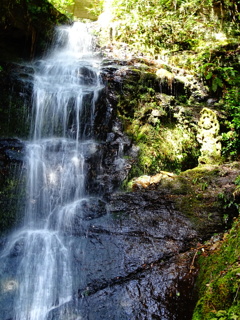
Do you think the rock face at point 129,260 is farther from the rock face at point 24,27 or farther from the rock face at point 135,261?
the rock face at point 24,27

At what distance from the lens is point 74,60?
36.6 ft

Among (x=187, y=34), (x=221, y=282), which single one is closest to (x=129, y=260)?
(x=221, y=282)

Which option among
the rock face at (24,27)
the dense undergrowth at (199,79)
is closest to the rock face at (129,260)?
the dense undergrowth at (199,79)

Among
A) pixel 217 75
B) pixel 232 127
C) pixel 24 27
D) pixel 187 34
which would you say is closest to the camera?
pixel 232 127

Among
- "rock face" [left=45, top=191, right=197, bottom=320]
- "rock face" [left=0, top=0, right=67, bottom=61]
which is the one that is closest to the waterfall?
"rock face" [left=45, top=191, right=197, bottom=320]

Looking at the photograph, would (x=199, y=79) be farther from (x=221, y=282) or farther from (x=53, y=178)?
(x=221, y=282)

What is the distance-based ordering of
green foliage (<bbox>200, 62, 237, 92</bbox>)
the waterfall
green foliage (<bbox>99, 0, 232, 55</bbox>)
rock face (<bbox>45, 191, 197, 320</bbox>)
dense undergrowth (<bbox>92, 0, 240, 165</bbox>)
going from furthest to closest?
1. green foliage (<bbox>99, 0, 232, 55</bbox>)
2. dense undergrowth (<bbox>92, 0, 240, 165</bbox>)
3. green foliage (<bbox>200, 62, 237, 92</bbox>)
4. the waterfall
5. rock face (<bbox>45, 191, 197, 320</bbox>)

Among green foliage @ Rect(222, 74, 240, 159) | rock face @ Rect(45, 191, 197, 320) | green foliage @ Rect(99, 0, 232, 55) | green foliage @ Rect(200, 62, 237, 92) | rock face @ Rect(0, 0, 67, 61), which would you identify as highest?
green foliage @ Rect(99, 0, 232, 55)

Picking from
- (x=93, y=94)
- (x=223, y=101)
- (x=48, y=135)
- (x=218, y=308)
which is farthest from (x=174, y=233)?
(x=223, y=101)

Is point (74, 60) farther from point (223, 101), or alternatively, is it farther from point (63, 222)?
point (63, 222)

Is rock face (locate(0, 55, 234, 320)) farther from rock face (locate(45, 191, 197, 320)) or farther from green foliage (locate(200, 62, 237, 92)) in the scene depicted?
green foliage (locate(200, 62, 237, 92))

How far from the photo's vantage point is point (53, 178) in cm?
666

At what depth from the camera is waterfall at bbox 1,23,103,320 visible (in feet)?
13.8

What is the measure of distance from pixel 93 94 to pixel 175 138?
3.22 m
